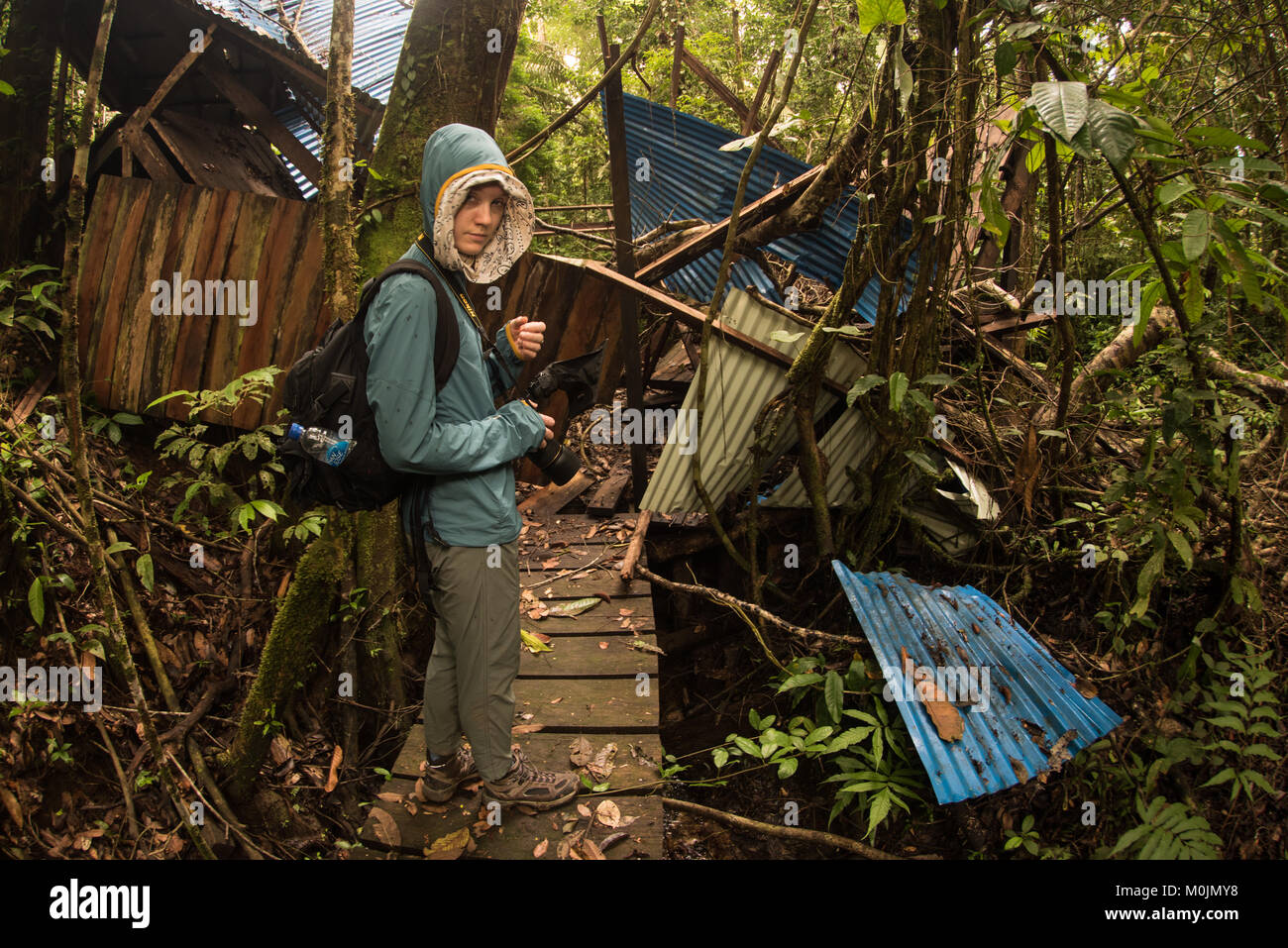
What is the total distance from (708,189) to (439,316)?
467cm

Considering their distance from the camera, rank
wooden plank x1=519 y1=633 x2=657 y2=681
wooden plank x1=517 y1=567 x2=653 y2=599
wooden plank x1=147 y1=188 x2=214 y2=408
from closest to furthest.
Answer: wooden plank x1=519 y1=633 x2=657 y2=681
wooden plank x1=517 y1=567 x2=653 y2=599
wooden plank x1=147 y1=188 x2=214 y2=408

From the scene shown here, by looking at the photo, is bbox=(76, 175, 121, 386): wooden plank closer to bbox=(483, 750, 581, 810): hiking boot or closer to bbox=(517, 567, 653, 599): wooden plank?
bbox=(517, 567, 653, 599): wooden plank

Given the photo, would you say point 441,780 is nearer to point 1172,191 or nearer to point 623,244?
point 623,244

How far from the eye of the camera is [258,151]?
25.6 ft

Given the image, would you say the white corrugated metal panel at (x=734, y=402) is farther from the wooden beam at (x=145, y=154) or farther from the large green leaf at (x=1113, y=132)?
the wooden beam at (x=145, y=154)

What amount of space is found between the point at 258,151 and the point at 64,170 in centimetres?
221

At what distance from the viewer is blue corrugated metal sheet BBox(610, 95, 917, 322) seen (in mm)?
5754

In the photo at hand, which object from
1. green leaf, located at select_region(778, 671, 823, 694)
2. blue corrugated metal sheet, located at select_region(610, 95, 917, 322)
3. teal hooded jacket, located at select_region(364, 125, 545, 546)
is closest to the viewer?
teal hooded jacket, located at select_region(364, 125, 545, 546)

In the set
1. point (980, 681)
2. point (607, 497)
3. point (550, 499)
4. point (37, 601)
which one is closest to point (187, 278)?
point (37, 601)

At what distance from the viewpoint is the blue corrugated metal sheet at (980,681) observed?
3629 millimetres

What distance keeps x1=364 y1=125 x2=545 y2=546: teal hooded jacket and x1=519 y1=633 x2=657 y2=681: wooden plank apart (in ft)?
4.37

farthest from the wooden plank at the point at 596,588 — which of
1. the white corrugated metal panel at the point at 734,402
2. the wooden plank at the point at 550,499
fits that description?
the wooden plank at the point at 550,499

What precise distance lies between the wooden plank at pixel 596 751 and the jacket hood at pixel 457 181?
1.96 m

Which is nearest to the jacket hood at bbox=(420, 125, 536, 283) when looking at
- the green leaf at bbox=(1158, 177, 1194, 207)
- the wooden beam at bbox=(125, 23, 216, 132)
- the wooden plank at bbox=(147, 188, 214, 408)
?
the green leaf at bbox=(1158, 177, 1194, 207)
